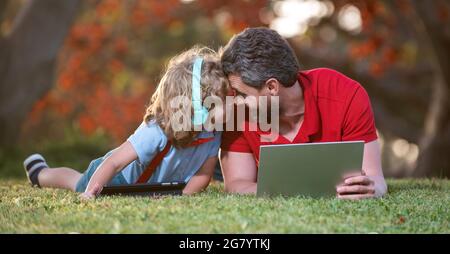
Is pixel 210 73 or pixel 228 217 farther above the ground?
pixel 210 73

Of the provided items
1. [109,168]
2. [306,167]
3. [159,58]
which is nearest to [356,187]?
[306,167]

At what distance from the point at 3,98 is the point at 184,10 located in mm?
7380

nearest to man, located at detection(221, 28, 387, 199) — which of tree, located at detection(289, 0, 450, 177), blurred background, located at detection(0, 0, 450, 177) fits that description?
blurred background, located at detection(0, 0, 450, 177)

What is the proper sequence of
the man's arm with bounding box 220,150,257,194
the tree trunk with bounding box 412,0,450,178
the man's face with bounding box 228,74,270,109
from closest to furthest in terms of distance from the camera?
the man's face with bounding box 228,74,270,109 < the man's arm with bounding box 220,150,257,194 < the tree trunk with bounding box 412,0,450,178

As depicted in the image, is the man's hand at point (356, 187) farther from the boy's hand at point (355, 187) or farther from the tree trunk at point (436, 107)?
the tree trunk at point (436, 107)

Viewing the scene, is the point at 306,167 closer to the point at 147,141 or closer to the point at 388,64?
the point at 147,141

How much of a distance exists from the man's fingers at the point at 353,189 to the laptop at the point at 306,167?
0.06 meters

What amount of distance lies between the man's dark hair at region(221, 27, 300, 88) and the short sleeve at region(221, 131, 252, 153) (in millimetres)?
552

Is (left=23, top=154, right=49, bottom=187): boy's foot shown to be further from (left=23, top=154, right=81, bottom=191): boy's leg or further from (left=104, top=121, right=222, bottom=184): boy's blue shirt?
(left=104, top=121, right=222, bottom=184): boy's blue shirt

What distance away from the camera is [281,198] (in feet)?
12.8

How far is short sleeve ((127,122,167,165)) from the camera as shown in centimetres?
446

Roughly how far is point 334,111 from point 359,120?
0.16 m
